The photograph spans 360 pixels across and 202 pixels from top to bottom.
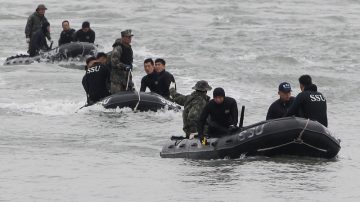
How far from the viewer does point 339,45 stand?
34500mm

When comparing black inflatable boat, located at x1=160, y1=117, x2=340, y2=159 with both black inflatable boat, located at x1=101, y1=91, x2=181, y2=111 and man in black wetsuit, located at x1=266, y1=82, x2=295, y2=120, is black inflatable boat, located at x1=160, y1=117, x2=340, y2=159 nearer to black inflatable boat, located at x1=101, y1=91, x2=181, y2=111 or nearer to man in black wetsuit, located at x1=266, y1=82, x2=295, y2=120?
man in black wetsuit, located at x1=266, y1=82, x2=295, y2=120

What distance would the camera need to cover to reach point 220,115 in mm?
13000

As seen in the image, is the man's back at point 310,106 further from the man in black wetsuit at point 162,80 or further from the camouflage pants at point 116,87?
the camouflage pants at point 116,87

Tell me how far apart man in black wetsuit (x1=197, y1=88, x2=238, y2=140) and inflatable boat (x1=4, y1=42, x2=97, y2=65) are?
13.3 m

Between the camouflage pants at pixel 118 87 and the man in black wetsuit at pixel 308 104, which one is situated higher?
the man in black wetsuit at pixel 308 104

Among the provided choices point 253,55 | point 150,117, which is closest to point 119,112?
point 150,117

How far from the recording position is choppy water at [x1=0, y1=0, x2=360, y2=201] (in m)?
11.1

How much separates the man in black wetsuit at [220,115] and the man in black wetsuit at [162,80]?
3.59 meters

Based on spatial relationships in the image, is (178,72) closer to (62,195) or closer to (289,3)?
(62,195)

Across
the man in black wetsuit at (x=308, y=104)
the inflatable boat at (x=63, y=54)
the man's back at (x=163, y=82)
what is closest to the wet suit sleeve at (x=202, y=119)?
the man in black wetsuit at (x=308, y=104)

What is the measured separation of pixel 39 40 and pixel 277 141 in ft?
48.6

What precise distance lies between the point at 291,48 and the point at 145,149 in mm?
19714

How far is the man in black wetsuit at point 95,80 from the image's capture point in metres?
17.9

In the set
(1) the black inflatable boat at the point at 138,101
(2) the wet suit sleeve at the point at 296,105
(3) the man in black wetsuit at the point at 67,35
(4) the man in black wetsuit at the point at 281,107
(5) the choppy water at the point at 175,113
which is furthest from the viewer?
(3) the man in black wetsuit at the point at 67,35
